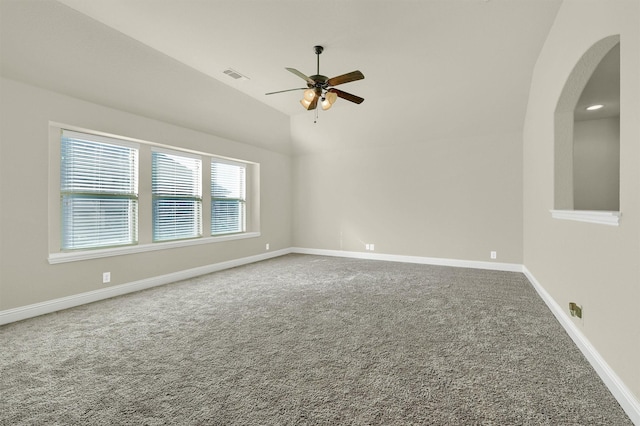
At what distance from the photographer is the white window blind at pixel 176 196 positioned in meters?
4.46

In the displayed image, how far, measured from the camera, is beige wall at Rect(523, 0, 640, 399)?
156 cm

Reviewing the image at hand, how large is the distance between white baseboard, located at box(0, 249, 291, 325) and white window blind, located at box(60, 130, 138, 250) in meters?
0.60

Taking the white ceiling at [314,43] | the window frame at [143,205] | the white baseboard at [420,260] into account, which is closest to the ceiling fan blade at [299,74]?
the white ceiling at [314,43]

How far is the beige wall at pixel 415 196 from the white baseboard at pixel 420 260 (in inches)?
3.4

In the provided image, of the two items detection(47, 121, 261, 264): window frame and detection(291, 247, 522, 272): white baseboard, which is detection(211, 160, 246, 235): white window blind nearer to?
detection(47, 121, 261, 264): window frame

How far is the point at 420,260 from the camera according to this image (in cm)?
596

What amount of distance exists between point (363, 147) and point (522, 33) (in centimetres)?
363

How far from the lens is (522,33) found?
3.14 m

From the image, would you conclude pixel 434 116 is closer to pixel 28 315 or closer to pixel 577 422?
pixel 577 422

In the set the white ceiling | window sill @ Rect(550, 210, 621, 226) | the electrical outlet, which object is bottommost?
the electrical outlet

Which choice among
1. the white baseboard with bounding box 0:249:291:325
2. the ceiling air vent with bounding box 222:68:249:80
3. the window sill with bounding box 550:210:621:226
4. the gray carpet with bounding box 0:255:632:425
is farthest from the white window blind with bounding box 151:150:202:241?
the window sill with bounding box 550:210:621:226

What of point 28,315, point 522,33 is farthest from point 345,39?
point 28,315

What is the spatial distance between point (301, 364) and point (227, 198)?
4320mm

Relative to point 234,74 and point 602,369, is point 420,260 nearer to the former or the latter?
point 602,369
